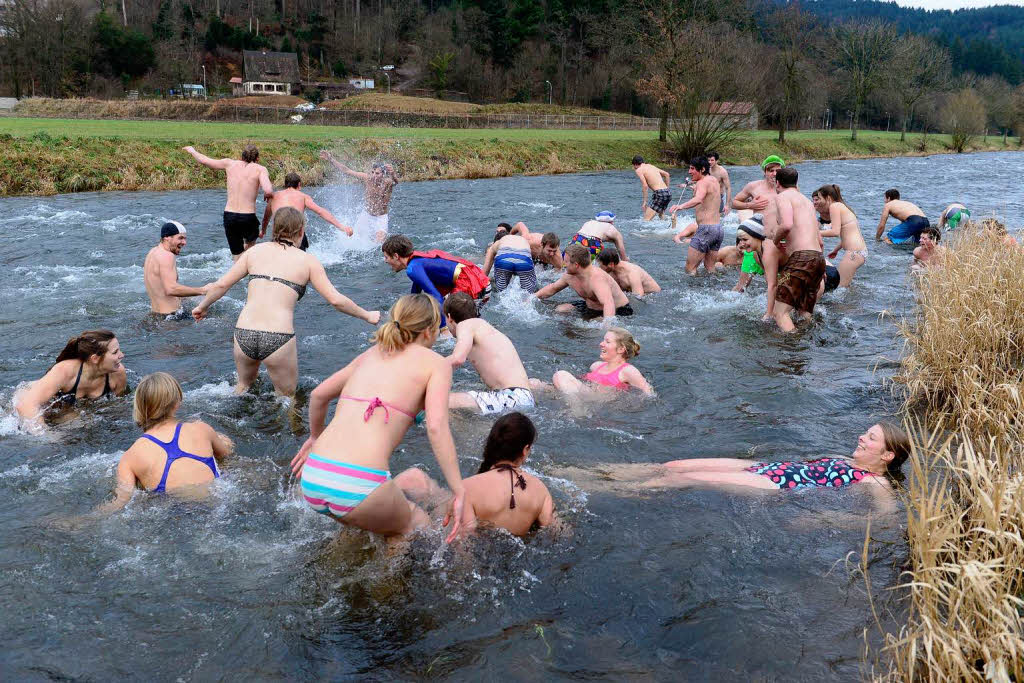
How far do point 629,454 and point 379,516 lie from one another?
2.78 m

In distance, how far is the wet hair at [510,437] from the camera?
4.74 m

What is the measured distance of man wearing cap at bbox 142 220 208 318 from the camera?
955 centimetres

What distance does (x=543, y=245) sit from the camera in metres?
11.9

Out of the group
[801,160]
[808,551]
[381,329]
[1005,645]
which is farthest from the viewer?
[801,160]

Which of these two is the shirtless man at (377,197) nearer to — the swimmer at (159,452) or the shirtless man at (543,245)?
the shirtless man at (543,245)

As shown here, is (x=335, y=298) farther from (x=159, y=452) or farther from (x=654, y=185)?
(x=654, y=185)

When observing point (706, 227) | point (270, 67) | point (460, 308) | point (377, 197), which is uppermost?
point (270, 67)

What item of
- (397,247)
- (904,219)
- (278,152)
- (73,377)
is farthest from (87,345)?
(278,152)

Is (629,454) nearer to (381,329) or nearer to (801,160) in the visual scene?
(381,329)

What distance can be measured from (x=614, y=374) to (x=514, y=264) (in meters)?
3.79

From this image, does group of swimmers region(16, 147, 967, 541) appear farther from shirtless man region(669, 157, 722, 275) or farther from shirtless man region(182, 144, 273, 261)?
shirtless man region(669, 157, 722, 275)

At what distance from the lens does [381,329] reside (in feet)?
13.9

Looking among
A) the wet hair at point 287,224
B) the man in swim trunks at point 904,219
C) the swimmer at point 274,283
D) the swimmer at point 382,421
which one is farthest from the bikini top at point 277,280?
the man in swim trunks at point 904,219

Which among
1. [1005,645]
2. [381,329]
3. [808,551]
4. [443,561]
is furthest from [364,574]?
[1005,645]
